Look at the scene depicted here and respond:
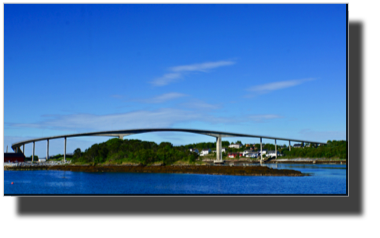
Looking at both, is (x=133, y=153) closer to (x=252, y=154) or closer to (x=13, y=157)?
(x=13, y=157)

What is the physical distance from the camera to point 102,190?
26.5 meters

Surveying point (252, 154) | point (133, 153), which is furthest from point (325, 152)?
point (133, 153)

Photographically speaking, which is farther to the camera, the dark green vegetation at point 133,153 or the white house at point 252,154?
→ the white house at point 252,154

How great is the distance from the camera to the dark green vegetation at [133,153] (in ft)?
197

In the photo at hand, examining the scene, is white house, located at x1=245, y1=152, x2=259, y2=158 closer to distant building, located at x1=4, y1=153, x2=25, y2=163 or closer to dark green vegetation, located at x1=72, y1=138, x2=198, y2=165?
dark green vegetation, located at x1=72, y1=138, x2=198, y2=165

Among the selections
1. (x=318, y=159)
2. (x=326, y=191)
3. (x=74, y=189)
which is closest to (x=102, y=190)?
(x=74, y=189)

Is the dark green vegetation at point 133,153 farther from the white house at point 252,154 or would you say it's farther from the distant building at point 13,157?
the white house at point 252,154

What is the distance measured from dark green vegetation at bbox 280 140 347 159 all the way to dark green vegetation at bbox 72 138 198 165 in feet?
96.1

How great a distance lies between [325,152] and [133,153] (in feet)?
132

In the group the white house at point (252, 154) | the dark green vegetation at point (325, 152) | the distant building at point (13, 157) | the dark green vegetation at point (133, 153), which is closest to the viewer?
the dark green vegetation at point (133, 153)

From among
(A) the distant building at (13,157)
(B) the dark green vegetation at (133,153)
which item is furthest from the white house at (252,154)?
(A) the distant building at (13,157)

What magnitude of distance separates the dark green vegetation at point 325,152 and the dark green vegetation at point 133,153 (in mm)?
29296
